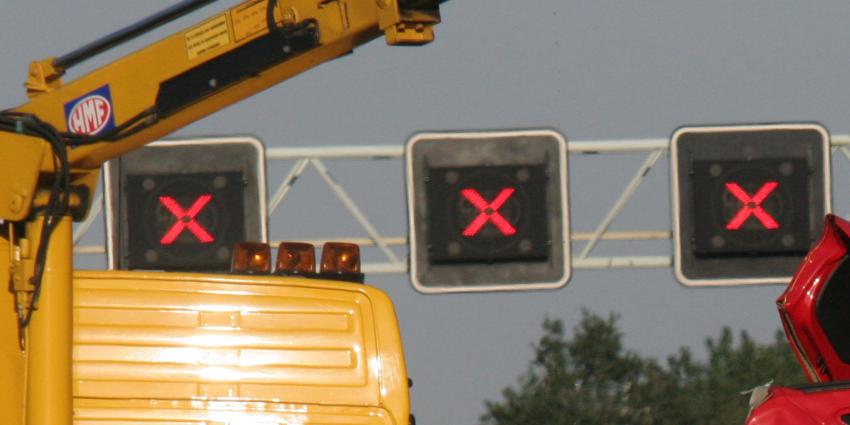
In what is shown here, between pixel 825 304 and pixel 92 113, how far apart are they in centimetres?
328

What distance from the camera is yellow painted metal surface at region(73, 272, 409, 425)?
10109 millimetres

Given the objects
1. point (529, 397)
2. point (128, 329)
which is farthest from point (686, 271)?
point (529, 397)

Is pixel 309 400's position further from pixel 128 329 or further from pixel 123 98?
pixel 123 98

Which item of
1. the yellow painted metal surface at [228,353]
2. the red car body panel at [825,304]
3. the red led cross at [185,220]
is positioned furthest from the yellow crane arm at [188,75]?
the red led cross at [185,220]

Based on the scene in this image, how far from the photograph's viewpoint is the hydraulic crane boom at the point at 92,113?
905 cm

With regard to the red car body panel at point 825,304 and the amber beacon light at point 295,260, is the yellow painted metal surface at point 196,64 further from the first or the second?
the red car body panel at point 825,304

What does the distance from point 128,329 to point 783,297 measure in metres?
2.80

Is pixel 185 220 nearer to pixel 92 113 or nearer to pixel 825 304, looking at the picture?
pixel 825 304

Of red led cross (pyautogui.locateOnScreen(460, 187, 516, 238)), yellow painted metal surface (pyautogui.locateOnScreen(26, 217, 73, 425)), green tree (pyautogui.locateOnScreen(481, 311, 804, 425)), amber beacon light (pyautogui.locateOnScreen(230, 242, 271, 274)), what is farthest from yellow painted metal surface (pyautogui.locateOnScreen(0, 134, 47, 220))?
green tree (pyautogui.locateOnScreen(481, 311, 804, 425))

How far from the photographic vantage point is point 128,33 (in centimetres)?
980

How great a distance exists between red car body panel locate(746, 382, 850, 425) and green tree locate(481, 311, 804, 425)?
1657 inches

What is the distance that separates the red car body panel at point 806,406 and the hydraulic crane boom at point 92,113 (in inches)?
73.7

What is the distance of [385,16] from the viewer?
Answer: 29.6 ft

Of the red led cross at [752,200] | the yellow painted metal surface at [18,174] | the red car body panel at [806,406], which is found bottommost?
the red car body panel at [806,406]
